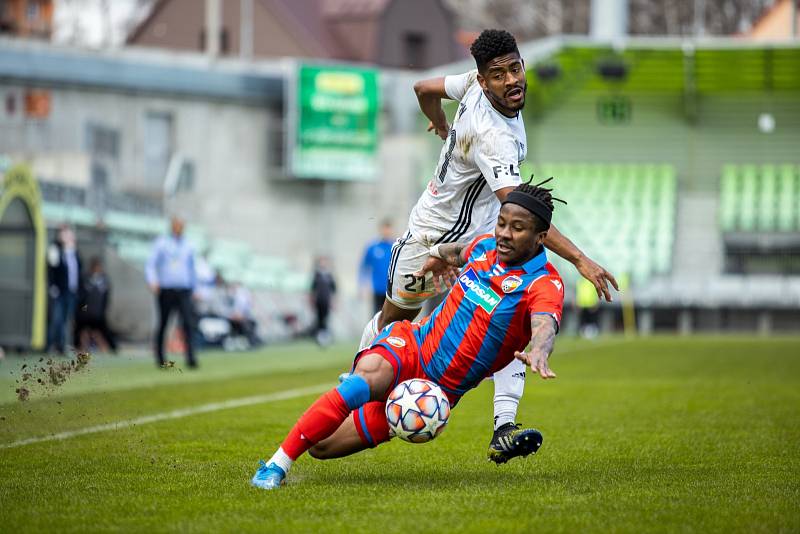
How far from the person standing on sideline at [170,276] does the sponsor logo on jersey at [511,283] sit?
1147cm

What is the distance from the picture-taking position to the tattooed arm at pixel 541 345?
5750 millimetres

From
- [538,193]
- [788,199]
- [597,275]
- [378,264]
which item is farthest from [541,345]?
[788,199]

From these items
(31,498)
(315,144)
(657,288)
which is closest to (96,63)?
(315,144)

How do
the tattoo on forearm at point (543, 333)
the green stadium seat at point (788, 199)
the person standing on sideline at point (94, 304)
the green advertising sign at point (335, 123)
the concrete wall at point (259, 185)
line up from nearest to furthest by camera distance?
the tattoo on forearm at point (543, 333) < the person standing on sideline at point (94, 304) < the concrete wall at point (259, 185) < the green advertising sign at point (335, 123) < the green stadium seat at point (788, 199)

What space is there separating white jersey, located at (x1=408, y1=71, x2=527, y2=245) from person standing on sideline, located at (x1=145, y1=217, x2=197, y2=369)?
9899 mm

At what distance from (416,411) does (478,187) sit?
1.86 m

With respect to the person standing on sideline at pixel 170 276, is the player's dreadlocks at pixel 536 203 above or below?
above

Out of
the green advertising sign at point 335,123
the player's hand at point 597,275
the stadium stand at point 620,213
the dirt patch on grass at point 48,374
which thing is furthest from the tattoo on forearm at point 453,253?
the stadium stand at point 620,213

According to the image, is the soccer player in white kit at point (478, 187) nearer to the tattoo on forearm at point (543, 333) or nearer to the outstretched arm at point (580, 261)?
the outstretched arm at point (580, 261)

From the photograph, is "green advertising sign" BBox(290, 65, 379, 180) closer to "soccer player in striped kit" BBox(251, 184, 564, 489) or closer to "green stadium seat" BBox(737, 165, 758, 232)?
"green stadium seat" BBox(737, 165, 758, 232)

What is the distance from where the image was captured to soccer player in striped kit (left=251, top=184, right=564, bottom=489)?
20.6 ft

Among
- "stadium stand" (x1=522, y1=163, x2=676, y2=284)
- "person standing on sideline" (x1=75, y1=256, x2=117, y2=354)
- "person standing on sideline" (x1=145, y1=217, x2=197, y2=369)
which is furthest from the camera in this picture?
"stadium stand" (x1=522, y1=163, x2=676, y2=284)

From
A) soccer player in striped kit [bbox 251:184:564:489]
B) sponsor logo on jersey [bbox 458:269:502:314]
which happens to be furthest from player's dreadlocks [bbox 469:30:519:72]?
sponsor logo on jersey [bbox 458:269:502:314]

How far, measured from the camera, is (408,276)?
26.6 feet
